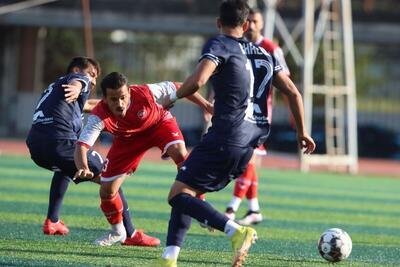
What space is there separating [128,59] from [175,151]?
2988 centimetres

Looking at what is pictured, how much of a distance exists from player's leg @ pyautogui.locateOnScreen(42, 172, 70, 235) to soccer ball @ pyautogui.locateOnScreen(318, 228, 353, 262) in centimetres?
252

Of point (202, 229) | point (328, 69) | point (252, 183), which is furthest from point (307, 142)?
point (328, 69)

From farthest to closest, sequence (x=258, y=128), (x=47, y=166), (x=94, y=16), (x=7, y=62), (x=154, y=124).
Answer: (x=7, y=62)
(x=94, y=16)
(x=47, y=166)
(x=154, y=124)
(x=258, y=128)

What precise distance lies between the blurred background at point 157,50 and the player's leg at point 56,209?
60.5 ft

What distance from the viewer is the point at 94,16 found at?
32.1 metres

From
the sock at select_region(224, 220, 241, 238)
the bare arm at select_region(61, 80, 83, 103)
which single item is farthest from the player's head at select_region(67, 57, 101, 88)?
the sock at select_region(224, 220, 241, 238)

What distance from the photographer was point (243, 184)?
1105 centimetres

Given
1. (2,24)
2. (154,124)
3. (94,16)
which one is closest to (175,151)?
(154,124)

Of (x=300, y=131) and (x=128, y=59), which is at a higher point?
(x=300, y=131)

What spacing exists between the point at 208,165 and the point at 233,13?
1047mm

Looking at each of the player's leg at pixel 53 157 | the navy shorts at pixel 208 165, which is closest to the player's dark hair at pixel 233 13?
the navy shorts at pixel 208 165

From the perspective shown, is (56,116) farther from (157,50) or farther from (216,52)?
(157,50)

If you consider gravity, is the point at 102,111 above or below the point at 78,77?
below

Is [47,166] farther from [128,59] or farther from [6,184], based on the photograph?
[128,59]
